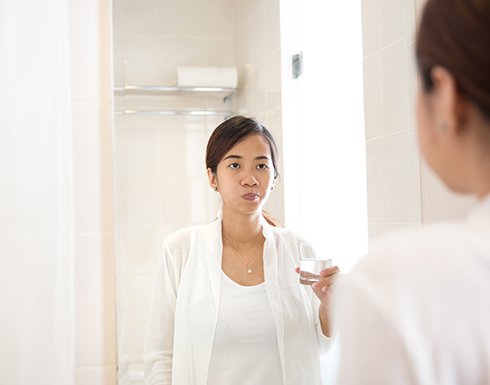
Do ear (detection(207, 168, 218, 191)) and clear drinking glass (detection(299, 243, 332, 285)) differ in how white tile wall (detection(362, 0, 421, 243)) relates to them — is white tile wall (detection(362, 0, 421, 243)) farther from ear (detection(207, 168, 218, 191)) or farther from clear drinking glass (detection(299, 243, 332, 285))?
ear (detection(207, 168, 218, 191))

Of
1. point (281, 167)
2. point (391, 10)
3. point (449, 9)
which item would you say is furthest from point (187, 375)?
point (449, 9)

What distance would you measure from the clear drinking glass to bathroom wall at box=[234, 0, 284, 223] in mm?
122

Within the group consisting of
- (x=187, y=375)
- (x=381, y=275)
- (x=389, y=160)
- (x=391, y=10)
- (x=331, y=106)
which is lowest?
(x=187, y=375)

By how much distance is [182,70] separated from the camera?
52.5 inches

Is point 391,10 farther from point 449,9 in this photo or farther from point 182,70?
point 449,9

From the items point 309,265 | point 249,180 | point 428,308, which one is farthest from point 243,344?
point 428,308

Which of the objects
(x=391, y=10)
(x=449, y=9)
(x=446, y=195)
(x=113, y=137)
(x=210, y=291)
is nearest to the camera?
(x=449, y=9)

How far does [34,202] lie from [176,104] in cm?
38

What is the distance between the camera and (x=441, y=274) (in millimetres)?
423

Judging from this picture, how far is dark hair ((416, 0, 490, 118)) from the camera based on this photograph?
1.39 feet

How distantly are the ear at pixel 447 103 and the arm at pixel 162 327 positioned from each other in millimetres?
934

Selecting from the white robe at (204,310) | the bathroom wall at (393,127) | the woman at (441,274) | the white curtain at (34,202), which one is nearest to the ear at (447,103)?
the woman at (441,274)

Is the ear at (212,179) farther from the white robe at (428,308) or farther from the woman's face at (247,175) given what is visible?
the white robe at (428,308)

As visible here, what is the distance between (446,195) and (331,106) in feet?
1.52
